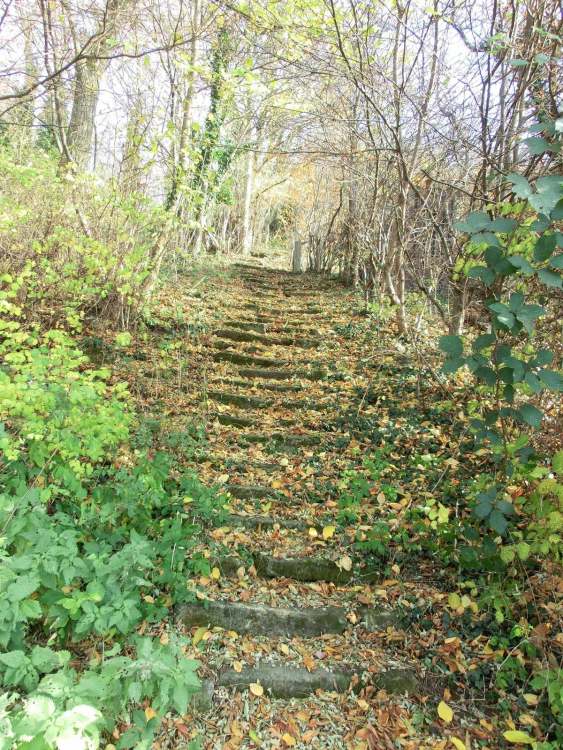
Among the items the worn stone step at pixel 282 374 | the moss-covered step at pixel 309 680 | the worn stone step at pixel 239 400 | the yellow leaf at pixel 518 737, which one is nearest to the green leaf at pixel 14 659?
the moss-covered step at pixel 309 680

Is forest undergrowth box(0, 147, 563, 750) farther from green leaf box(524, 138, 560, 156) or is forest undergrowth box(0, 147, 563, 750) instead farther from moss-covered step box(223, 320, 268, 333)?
moss-covered step box(223, 320, 268, 333)

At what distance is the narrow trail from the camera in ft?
7.88

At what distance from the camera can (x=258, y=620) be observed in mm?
2787

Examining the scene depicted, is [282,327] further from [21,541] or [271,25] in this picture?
[21,541]

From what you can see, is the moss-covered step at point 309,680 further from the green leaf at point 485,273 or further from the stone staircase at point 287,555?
the green leaf at point 485,273

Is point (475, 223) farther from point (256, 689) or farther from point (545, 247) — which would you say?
point (256, 689)

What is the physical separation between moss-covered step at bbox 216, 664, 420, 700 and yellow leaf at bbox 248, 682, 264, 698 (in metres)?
0.01

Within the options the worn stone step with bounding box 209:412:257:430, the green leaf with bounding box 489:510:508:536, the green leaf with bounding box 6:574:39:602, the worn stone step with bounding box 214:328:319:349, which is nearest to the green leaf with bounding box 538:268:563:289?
the green leaf with bounding box 489:510:508:536

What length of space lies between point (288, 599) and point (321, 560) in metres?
0.36

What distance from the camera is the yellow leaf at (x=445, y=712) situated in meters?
2.33

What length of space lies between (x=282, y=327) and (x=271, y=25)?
400 cm

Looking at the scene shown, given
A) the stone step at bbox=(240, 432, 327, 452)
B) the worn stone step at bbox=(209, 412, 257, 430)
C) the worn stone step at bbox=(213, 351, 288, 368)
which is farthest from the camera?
the worn stone step at bbox=(213, 351, 288, 368)

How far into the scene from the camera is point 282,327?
24.3 ft

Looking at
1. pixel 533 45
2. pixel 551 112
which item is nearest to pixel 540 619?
pixel 551 112
